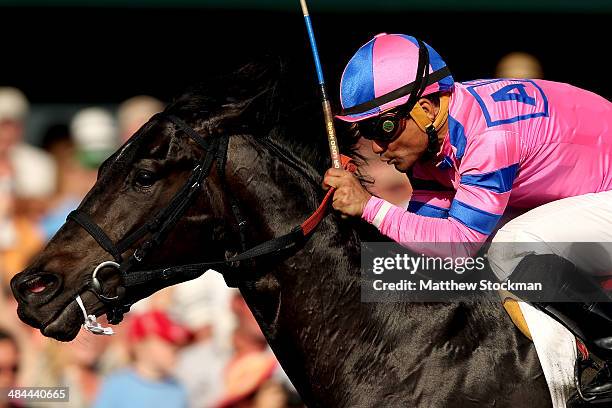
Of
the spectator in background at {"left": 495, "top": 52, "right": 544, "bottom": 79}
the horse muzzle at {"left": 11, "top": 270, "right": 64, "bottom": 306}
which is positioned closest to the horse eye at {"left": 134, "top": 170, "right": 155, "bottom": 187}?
the horse muzzle at {"left": 11, "top": 270, "right": 64, "bottom": 306}

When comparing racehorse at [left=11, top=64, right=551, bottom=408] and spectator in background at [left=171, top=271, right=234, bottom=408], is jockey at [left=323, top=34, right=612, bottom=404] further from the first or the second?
spectator in background at [left=171, top=271, right=234, bottom=408]

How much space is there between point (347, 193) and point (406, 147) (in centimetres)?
26

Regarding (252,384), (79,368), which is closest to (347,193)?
(252,384)

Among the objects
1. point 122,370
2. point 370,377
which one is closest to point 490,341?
point 370,377

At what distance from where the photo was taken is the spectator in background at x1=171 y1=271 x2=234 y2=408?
552cm

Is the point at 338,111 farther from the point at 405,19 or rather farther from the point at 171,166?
the point at 405,19

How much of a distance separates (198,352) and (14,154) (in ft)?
5.61

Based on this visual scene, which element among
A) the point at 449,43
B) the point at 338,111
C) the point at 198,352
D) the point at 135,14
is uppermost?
the point at 338,111

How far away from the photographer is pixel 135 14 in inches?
278

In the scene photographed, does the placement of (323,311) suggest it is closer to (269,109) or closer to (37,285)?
(269,109)

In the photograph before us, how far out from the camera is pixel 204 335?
18.8ft

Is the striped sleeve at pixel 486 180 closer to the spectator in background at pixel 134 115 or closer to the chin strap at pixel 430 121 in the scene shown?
the chin strap at pixel 430 121

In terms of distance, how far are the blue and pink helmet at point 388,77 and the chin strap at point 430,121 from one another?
4cm

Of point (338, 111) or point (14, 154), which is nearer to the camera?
point (338, 111)
